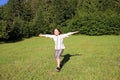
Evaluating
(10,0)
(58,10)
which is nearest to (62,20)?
(58,10)

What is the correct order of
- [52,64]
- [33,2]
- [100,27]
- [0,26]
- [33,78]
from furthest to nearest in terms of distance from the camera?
1. [33,2]
2. [100,27]
3. [0,26]
4. [52,64]
5. [33,78]

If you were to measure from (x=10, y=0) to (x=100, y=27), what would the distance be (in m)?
25.8

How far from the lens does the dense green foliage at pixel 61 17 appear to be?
38.8 metres

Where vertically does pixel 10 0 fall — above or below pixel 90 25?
above

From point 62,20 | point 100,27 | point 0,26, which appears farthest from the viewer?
point 62,20

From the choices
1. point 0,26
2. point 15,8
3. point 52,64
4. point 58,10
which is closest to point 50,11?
point 58,10

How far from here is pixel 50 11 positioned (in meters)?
51.0

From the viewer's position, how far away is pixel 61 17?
49.6 m

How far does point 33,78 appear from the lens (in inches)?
349

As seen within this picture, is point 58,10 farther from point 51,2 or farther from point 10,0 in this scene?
point 10,0

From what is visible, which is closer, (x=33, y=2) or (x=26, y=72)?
(x=26, y=72)

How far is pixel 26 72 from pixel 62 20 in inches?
1589

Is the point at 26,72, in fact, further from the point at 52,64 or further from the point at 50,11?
the point at 50,11

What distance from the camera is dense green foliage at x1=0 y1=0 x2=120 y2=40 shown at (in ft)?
127
